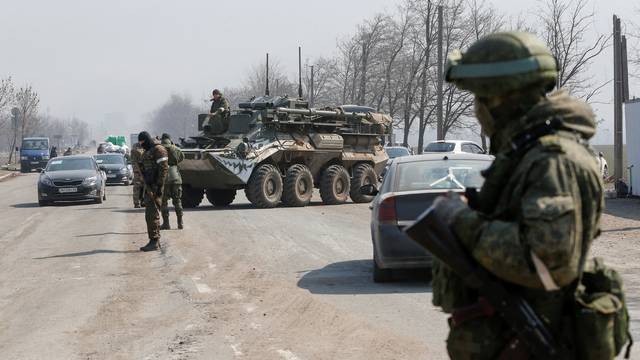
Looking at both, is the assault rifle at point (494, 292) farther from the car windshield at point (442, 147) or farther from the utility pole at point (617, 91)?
the car windshield at point (442, 147)

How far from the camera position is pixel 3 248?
14383mm

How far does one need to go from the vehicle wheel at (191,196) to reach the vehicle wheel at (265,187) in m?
1.70

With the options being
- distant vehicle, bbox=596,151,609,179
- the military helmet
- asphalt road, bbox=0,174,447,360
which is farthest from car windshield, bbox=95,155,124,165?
the military helmet

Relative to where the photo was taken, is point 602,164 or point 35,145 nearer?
point 602,164

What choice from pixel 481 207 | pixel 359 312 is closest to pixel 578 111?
pixel 481 207

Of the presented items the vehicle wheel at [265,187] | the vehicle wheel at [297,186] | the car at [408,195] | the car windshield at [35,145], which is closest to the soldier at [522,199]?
the car at [408,195]

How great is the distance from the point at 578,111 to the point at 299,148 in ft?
67.2

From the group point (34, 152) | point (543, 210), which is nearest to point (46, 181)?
point (543, 210)

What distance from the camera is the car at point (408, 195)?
902 cm

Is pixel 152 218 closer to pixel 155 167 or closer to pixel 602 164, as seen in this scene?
pixel 155 167

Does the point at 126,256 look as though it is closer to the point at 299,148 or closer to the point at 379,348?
the point at 379,348

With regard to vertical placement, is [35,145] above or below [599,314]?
above

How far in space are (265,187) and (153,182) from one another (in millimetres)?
8345

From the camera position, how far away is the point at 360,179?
24.9 meters
